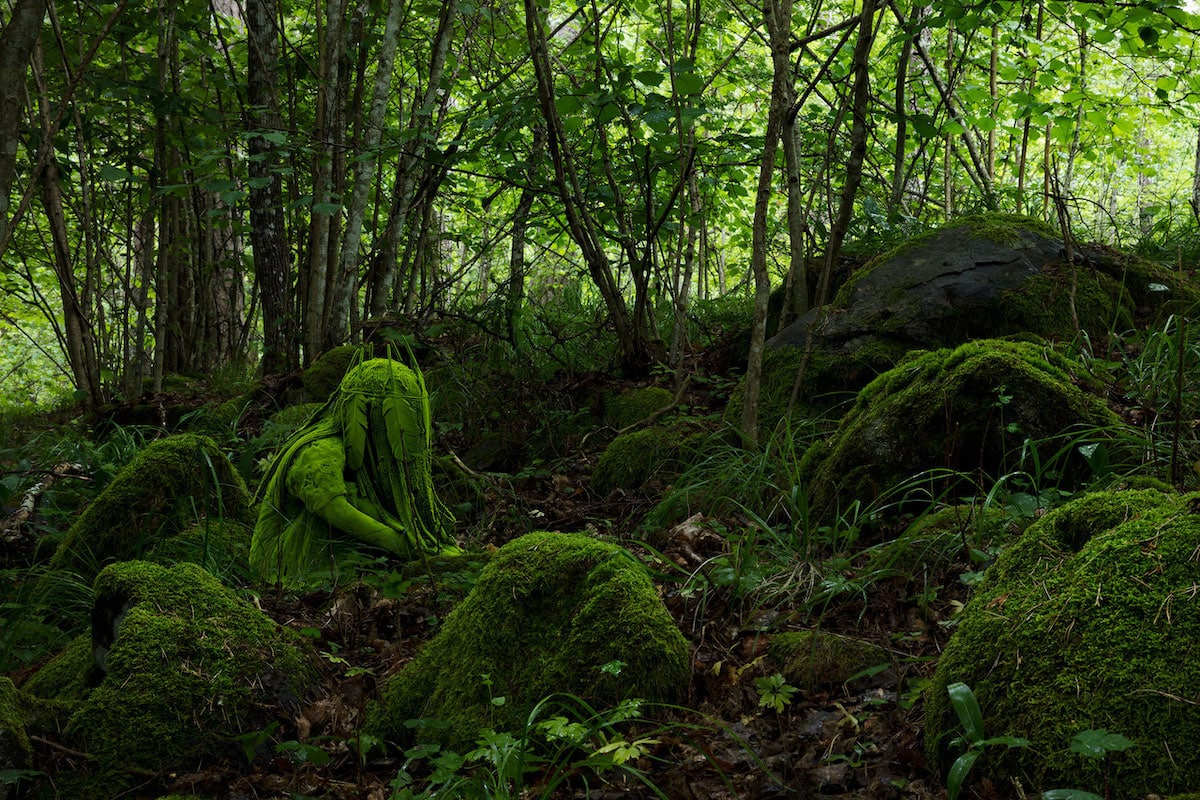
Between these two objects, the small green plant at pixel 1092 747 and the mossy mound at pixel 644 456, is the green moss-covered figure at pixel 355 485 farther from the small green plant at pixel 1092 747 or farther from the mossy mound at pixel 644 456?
the small green plant at pixel 1092 747

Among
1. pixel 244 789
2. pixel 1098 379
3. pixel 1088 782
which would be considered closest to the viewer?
pixel 1088 782

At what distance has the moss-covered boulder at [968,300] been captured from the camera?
5.00 m

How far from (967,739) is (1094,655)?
33cm

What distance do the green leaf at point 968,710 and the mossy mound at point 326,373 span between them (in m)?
5.71

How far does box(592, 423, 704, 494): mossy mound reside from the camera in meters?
5.18

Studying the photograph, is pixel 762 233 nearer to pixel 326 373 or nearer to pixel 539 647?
pixel 539 647

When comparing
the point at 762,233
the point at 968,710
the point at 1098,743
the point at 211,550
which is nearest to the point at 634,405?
the point at 762,233

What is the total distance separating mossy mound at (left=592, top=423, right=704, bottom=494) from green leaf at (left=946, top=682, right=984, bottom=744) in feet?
10.5

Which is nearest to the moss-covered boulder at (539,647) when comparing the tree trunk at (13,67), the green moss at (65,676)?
the green moss at (65,676)

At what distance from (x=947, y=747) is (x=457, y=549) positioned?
293 centimetres

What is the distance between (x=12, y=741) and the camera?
86.9 inches

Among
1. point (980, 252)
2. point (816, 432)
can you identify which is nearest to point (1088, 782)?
point (816, 432)

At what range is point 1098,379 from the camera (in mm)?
3961

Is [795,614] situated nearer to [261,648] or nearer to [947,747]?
[947,747]
